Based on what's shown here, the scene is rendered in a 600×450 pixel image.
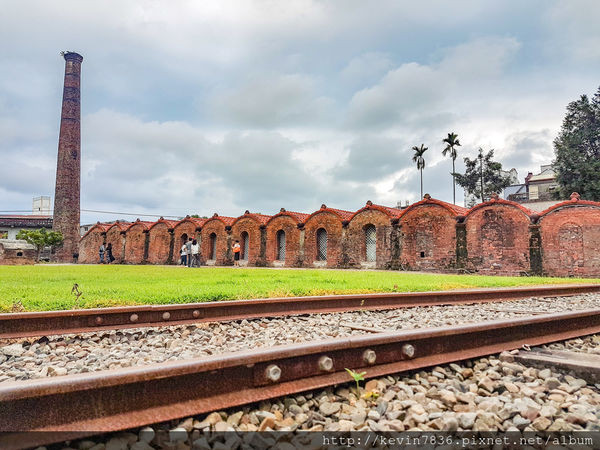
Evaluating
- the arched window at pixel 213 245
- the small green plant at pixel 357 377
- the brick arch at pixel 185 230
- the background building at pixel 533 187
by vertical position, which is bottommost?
the small green plant at pixel 357 377

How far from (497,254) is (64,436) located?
22.7 metres

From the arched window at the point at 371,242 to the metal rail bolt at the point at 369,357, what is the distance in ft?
76.4

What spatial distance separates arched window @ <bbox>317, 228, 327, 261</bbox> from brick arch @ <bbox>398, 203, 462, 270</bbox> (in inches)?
217

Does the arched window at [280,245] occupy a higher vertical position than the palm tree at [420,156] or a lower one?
lower

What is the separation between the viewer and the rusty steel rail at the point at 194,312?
178 inches

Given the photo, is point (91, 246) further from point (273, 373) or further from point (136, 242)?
point (273, 373)

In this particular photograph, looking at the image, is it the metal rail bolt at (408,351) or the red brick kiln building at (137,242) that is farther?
the red brick kiln building at (137,242)

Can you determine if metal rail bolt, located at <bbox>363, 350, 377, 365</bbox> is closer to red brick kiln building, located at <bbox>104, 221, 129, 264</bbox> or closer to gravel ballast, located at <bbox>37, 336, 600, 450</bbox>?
gravel ballast, located at <bbox>37, 336, 600, 450</bbox>

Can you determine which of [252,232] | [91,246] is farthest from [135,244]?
[252,232]

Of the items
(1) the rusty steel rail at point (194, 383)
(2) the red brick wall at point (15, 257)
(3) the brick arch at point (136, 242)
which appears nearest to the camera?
(1) the rusty steel rail at point (194, 383)

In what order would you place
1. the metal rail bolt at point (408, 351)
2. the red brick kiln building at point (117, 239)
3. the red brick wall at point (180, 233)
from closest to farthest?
the metal rail bolt at point (408, 351) < the red brick wall at point (180, 233) < the red brick kiln building at point (117, 239)

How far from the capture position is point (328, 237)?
27422 millimetres

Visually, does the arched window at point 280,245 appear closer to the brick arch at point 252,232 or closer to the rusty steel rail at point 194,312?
the brick arch at point 252,232

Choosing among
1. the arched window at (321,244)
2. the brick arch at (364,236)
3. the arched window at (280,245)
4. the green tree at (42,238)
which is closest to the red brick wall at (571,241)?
the brick arch at (364,236)
